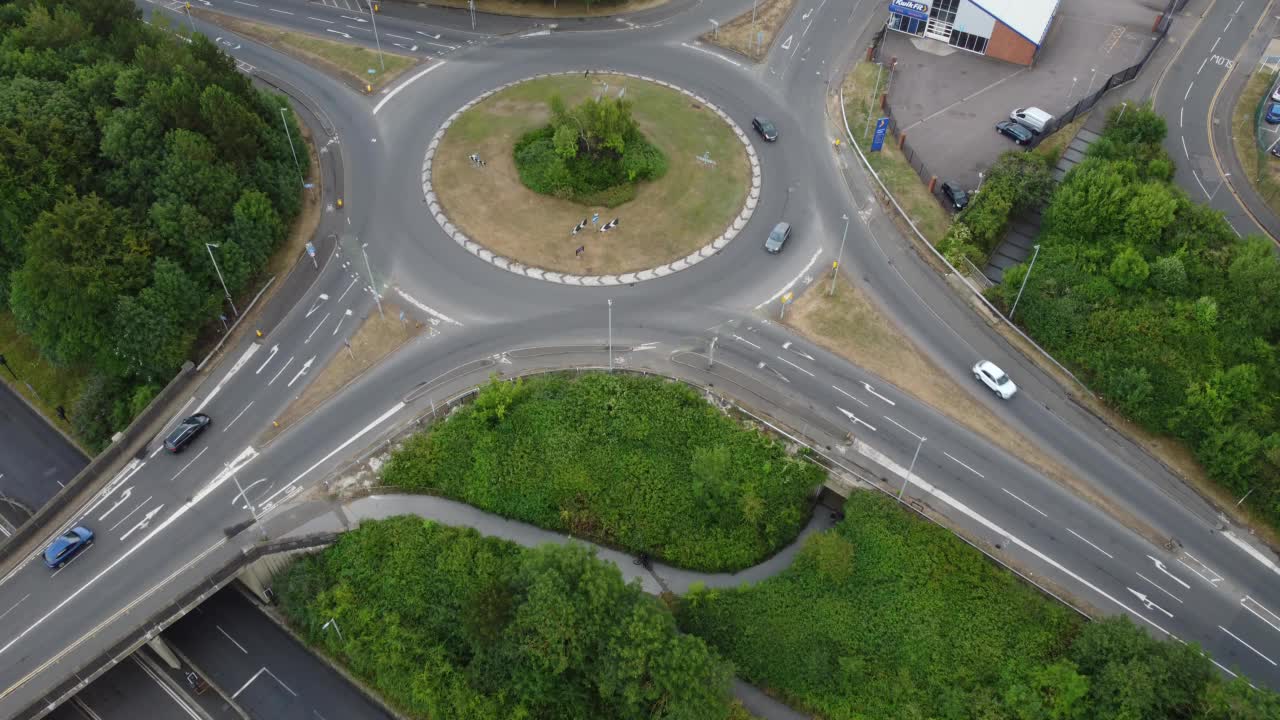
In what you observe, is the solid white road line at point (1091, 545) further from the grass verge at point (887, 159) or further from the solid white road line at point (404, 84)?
the solid white road line at point (404, 84)

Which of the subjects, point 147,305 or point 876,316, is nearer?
point 147,305

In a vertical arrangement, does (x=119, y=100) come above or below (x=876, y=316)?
above

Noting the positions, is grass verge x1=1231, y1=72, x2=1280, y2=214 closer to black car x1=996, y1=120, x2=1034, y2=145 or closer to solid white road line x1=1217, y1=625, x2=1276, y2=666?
black car x1=996, y1=120, x2=1034, y2=145

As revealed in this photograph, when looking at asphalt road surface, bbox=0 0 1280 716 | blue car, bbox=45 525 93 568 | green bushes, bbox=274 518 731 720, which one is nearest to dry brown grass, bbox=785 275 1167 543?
asphalt road surface, bbox=0 0 1280 716

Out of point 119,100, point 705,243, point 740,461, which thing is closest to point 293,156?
point 119,100

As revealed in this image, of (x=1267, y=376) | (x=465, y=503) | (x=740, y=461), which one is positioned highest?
(x=1267, y=376)

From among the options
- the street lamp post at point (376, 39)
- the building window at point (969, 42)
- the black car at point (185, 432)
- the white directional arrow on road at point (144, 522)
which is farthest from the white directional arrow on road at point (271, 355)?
the building window at point (969, 42)

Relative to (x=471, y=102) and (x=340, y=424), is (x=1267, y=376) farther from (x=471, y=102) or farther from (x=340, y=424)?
(x=471, y=102)
